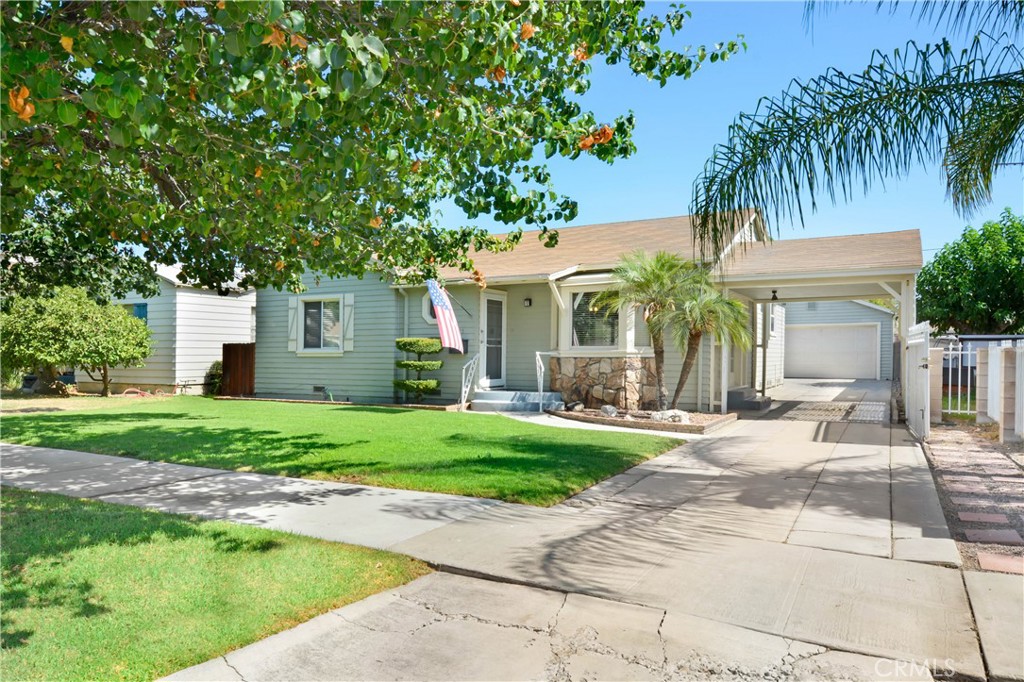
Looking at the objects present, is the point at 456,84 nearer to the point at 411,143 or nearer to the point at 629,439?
the point at 411,143

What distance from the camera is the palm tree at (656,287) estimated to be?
12.8 metres

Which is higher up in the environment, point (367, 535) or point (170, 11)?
point (170, 11)

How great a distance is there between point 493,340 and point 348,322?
4.02 m

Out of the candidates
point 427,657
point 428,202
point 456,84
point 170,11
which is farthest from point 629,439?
point 170,11

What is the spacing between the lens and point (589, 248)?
57.9 feet

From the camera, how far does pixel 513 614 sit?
151 inches

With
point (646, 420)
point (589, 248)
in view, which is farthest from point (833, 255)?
point (589, 248)

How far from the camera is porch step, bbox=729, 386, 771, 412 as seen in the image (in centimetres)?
1586

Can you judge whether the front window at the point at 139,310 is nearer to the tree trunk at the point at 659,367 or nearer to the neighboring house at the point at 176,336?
the neighboring house at the point at 176,336

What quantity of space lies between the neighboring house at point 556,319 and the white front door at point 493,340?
0.10 ft

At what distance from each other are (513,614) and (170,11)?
4073 millimetres

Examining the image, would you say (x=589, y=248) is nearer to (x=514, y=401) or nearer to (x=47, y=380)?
(x=514, y=401)

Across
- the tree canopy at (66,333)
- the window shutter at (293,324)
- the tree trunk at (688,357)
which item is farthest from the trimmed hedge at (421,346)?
the tree canopy at (66,333)
